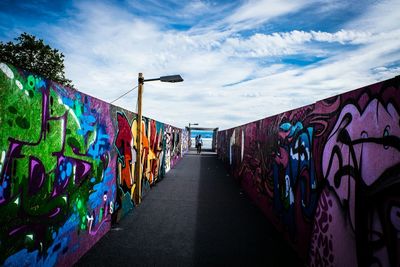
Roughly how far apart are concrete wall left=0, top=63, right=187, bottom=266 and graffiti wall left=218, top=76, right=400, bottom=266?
11.8 feet

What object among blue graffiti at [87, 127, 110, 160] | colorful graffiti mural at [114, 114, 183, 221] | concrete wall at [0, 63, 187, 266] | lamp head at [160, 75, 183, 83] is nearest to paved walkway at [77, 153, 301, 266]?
colorful graffiti mural at [114, 114, 183, 221]

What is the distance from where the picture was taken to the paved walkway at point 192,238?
4027 mm

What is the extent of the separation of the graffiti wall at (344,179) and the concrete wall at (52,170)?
3.59 metres

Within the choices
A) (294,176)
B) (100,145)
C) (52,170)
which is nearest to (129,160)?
(100,145)

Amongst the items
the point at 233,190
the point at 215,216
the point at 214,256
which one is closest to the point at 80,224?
the point at 214,256

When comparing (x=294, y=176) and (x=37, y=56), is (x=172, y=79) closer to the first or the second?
(x=294, y=176)

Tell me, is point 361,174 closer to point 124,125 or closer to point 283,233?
point 283,233

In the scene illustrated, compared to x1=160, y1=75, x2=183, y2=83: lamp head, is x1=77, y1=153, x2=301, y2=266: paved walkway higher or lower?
lower

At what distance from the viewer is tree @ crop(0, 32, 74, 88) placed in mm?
23000

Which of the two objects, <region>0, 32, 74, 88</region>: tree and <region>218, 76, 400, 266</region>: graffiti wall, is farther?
<region>0, 32, 74, 88</region>: tree

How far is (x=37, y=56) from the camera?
24.3 metres

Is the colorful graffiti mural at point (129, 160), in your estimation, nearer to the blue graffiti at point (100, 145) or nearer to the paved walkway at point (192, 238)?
the paved walkway at point (192, 238)

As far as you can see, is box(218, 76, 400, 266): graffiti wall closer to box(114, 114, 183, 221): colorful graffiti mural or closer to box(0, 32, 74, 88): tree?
box(114, 114, 183, 221): colorful graffiti mural

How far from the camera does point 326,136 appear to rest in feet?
11.5
